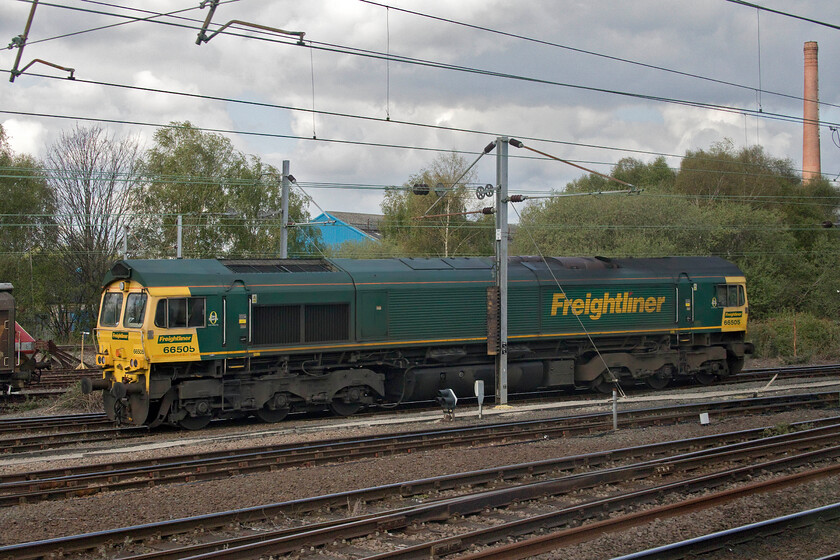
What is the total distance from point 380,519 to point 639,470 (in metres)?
4.64

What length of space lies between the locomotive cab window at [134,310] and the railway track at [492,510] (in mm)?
7928

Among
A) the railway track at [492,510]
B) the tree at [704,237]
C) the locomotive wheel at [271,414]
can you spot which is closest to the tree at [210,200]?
the tree at [704,237]

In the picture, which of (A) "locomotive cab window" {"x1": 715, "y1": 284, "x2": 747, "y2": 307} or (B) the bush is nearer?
(A) "locomotive cab window" {"x1": 715, "y1": 284, "x2": 747, "y2": 307}

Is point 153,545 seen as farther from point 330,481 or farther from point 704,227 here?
point 704,227

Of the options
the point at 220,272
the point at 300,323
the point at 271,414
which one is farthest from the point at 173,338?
the point at 271,414

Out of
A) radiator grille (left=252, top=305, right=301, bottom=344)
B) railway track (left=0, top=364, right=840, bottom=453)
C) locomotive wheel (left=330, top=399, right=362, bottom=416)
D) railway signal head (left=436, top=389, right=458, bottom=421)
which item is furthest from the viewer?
locomotive wheel (left=330, top=399, right=362, bottom=416)

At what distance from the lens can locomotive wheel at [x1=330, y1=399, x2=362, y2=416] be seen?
1828 centimetres

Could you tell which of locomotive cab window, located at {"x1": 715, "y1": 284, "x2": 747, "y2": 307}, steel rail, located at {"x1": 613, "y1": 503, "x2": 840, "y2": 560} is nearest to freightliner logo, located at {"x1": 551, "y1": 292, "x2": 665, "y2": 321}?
locomotive cab window, located at {"x1": 715, "y1": 284, "x2": 747, "y2": 307}

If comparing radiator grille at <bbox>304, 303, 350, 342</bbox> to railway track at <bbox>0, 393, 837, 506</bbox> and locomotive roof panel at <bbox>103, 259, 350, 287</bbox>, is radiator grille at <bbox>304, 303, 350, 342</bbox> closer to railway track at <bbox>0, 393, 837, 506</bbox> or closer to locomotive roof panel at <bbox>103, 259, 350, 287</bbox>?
locomotive roof panel at <bbox>103, 259, 350, 287</bbox>

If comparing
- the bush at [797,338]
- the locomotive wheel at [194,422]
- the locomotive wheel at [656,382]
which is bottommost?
the locomotive wheel at [194,422]

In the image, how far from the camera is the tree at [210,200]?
145ft

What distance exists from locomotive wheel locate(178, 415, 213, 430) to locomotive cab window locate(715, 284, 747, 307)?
15.7 meters

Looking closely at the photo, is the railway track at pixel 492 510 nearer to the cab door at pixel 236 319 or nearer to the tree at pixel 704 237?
the cab door at pixel 236 319

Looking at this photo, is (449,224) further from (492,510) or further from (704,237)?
(492,510)
